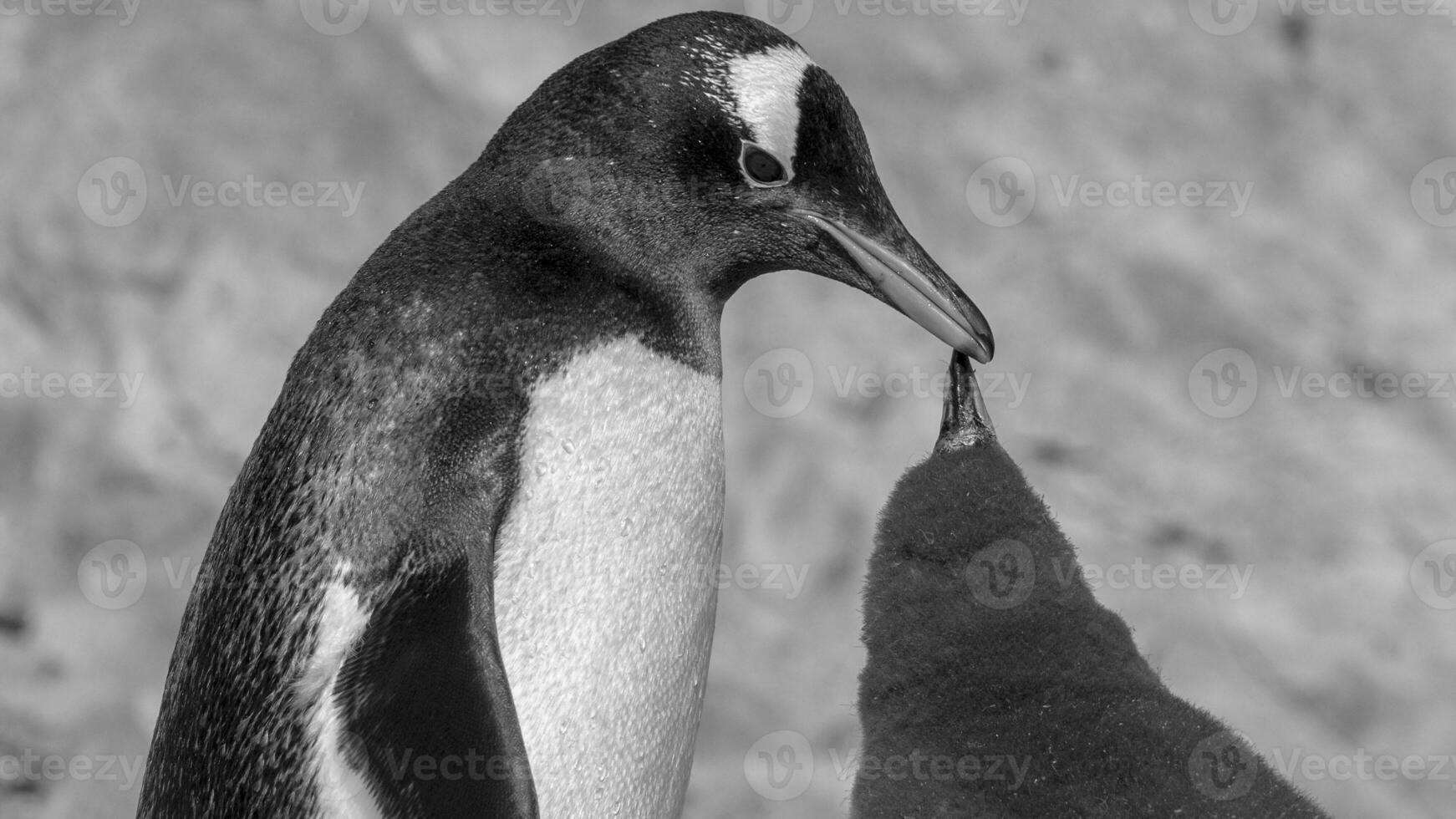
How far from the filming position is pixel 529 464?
676mm

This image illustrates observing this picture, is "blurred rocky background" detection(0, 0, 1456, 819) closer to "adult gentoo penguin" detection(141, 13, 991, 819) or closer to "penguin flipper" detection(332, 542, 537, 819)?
"adult gentoo penguin" detection(141, 13, 991, 819)

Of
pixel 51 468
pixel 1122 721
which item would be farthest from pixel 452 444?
pixel 51 468

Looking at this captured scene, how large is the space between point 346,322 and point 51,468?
3.82 feet

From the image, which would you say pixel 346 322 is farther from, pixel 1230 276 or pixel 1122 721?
pixel 1230 276

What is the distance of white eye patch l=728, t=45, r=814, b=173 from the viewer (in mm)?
694

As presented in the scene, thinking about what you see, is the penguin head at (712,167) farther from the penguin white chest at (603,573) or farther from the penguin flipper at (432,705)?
the penguin flipper at (432,705)

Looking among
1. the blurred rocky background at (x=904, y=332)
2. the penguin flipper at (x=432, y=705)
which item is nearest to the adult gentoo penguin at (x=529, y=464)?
the penguin flipper at (x=432, y=705)

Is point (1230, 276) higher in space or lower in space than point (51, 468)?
higher

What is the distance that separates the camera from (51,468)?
1.61 metres

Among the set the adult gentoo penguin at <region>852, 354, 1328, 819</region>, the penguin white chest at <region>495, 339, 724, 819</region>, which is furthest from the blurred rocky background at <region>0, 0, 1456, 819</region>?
the adult gentoo penguin at <region>852, 354, 1328, 819</region>

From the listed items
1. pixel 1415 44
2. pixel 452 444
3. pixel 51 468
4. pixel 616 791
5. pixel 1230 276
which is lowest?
pixel 616 791

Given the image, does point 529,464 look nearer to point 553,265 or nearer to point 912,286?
point 553,265

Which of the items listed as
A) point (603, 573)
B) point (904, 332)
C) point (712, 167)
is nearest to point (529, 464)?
point (603, 573)

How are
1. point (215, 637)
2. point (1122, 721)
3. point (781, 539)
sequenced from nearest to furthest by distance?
point (1122, 721), point (215, 637), point (781, 539)
